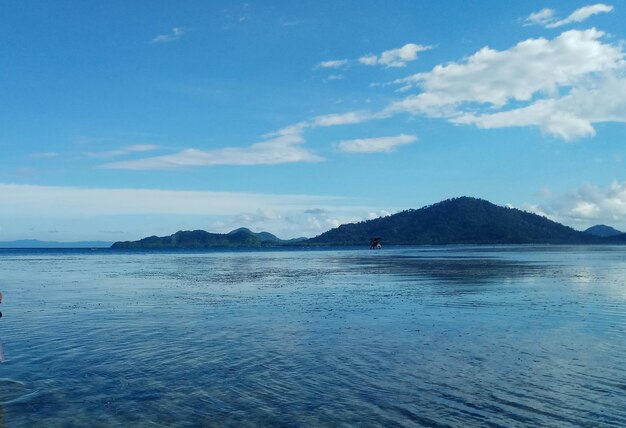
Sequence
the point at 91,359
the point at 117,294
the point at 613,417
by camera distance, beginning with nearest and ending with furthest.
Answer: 1. the point at 613,417
2. the point at 91,359
3. the point at 117,294

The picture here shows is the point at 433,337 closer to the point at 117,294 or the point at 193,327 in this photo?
the point at 193,327

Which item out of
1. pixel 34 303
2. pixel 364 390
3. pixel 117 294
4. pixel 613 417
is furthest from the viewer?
pixel 117 294

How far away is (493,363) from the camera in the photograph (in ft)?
67.5

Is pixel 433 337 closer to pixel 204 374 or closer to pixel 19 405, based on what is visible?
pixel 204 374

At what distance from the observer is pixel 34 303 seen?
43031mm

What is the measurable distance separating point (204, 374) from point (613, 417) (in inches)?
531

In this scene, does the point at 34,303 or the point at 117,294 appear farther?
the point at 117,294

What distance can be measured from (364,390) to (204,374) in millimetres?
6238

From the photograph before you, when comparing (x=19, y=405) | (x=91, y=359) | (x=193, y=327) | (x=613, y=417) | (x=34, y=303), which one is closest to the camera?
(x=613, y=417)

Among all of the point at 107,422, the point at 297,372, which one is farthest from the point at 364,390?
the point at 107,422

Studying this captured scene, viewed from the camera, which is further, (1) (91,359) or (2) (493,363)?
(1) (91,359)

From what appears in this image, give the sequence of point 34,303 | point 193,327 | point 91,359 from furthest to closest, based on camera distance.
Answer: point 34,303, point 193,327, point 91,359

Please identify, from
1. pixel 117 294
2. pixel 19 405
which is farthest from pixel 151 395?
pixel 117 294

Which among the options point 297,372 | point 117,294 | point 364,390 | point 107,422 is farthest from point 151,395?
point 117,294
